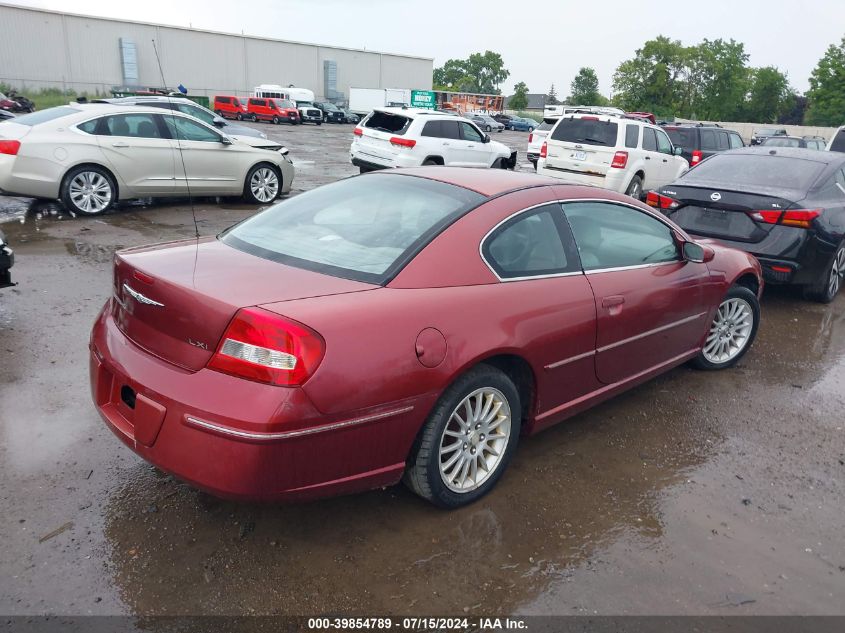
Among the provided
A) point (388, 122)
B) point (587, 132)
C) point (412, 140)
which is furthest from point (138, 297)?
point (388, 122)

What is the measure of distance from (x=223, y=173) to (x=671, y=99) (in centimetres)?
7312

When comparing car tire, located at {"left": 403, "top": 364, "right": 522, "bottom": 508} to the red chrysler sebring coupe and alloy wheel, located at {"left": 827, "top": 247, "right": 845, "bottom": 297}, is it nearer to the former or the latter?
the red chrysler sebring coupe

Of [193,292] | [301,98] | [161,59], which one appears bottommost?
[193,292]

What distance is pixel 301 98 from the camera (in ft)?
167

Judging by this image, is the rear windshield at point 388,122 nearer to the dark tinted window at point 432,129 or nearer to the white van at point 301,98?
the dark tinted window at point 432,129

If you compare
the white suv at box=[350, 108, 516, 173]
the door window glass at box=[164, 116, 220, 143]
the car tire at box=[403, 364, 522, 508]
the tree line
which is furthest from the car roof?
the tree line

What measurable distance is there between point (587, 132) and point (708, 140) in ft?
17.5

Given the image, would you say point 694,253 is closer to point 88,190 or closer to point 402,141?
point 88,190

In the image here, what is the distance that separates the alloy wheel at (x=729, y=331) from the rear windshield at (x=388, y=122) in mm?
9527

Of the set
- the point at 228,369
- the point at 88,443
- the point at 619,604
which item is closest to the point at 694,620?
the point at 619,604

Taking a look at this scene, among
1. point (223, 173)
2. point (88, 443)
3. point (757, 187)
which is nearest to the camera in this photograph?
point (88, 443)

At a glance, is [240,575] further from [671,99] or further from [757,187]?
[671,99]

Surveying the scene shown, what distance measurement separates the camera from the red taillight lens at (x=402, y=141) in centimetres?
1325

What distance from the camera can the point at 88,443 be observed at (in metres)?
3.54
